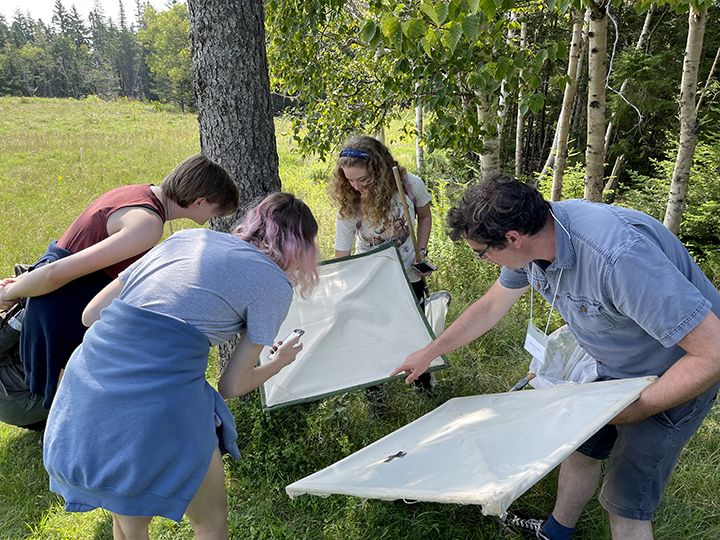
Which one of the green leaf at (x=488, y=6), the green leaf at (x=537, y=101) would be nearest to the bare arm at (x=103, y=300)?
the green leaf at (x=488, y=6)

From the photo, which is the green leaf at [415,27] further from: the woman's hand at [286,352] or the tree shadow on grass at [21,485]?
the tree shadow on grass at [21,485]

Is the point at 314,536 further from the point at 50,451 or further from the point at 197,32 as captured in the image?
the point at 197,32

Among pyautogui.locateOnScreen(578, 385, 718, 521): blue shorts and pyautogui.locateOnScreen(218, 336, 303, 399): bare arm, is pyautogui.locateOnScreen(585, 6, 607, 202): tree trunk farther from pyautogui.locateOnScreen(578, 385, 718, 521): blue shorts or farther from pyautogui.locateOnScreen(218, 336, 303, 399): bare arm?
pyautogui.locateOnScreen(218, 336, 303, 399): bare arm

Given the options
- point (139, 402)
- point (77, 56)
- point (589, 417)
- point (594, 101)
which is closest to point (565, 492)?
point (589, 417)

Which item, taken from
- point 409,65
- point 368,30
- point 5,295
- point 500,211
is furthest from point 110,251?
point 409,65

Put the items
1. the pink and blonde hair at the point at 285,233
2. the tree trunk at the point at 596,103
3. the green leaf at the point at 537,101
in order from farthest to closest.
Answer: the tree trunk at the point at 596,103 < the green leaf at the point at 537,101 < the pink and blonde hair at the point at 285,233

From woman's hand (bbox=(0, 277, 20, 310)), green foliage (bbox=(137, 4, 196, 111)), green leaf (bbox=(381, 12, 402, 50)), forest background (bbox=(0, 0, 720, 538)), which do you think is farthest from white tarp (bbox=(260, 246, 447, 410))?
green foliage (bbox=(137, 4, 196, 111))

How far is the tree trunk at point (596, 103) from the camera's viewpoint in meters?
3.59

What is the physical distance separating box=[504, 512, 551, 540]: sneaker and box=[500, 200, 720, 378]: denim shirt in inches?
34.7

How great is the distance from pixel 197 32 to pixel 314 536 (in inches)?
112

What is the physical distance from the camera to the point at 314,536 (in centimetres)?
230

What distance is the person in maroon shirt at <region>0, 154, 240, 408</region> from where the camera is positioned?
6.40 feet

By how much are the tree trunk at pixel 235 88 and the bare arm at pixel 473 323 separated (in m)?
1.53

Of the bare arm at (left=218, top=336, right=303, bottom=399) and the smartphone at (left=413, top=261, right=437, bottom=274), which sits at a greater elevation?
the bare arm at (left=218, top=336, right=303, bottom=399)
